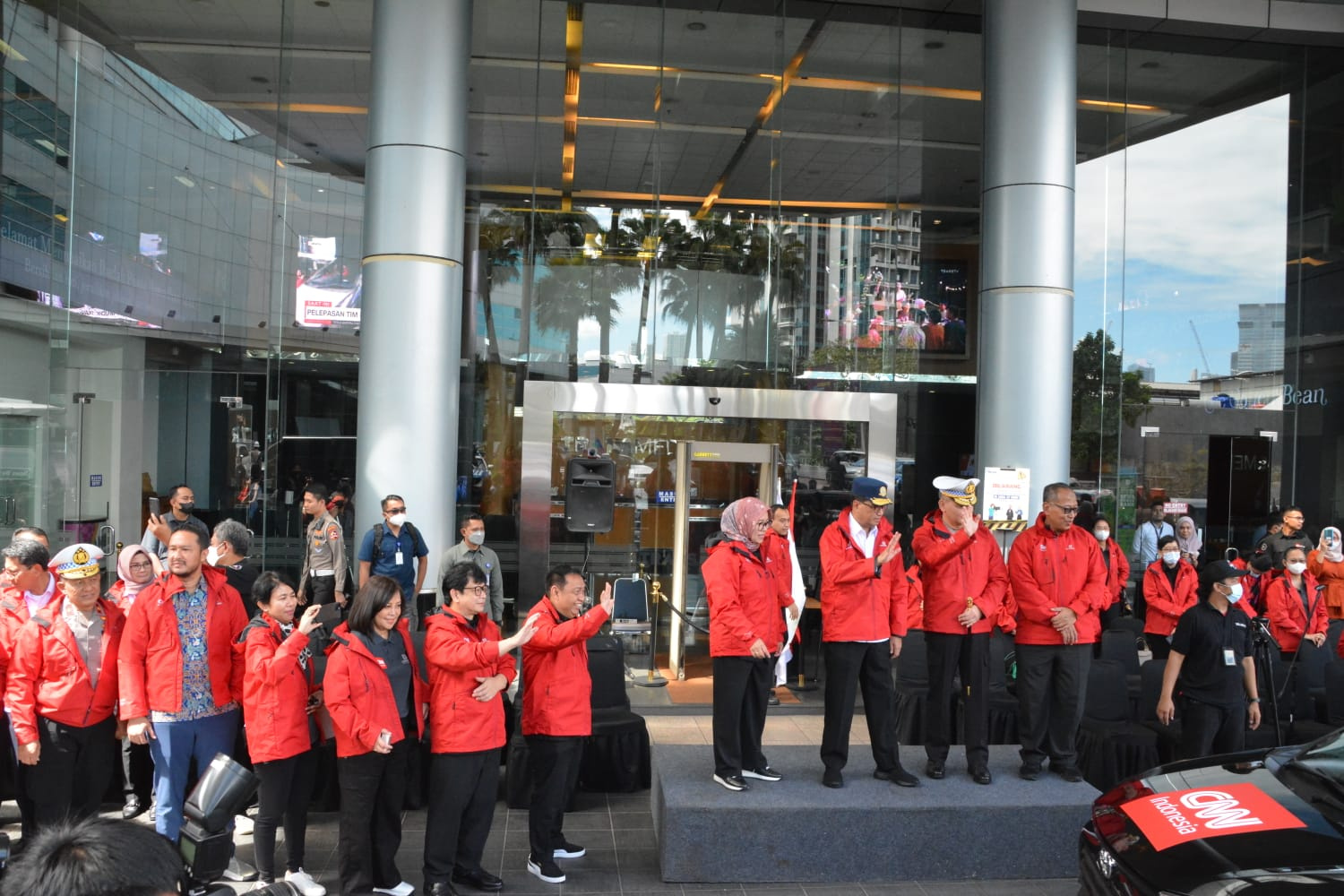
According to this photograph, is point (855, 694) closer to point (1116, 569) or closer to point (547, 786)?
point (547, 786)

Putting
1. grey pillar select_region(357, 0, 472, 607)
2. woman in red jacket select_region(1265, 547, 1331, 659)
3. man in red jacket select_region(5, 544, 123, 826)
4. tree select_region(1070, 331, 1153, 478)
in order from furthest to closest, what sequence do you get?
tree select_region(1070, 331, 1153, 478)
grey pillar select_region(357, 0, 472, 607)
woman in red jacket select_region(1265, 547, 1331, 659)
man in red jacket select_region(5, 544, 123, 826)

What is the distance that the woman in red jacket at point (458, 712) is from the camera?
15.5ft

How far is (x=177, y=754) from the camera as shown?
4910 millimetres

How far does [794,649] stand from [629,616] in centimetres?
172

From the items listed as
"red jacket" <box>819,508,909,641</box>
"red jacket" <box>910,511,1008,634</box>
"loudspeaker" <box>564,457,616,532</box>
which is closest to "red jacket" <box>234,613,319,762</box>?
"red jacket" <box>819,508,909,641</box>

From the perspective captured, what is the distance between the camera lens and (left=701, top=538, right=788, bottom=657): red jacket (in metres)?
5.40

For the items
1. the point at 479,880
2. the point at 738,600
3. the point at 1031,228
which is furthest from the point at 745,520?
the point at 1031,228

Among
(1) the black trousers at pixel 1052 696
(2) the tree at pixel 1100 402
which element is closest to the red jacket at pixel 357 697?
(1) the black trousers at pixel 1052 696

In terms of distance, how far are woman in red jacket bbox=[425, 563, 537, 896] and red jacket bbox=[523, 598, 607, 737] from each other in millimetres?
225

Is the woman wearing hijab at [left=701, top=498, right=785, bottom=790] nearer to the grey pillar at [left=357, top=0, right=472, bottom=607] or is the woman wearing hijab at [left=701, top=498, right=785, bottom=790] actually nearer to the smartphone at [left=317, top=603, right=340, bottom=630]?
the smartphone at [left=317, top=603, right=340, bottom=630]

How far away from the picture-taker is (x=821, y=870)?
17.0 ft

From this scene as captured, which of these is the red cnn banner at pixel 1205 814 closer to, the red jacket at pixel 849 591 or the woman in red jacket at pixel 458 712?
the red jacket at pixel 849 591

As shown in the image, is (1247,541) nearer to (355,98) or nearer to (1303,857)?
(1303,857)

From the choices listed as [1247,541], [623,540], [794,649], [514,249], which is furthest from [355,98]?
[1247,541]
